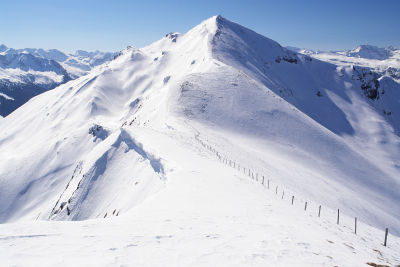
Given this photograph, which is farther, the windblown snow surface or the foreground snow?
the windblown snow surface

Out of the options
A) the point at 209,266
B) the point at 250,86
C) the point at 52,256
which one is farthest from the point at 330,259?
the point at 250,86

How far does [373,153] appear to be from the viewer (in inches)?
3642

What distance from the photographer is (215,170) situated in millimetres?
25109

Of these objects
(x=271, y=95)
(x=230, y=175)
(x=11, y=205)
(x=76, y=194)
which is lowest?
(x=11, y=205)

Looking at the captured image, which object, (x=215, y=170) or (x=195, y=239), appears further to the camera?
(x=215, y=170)

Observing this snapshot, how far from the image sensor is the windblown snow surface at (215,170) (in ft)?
35.2

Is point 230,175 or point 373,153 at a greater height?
point 373,153

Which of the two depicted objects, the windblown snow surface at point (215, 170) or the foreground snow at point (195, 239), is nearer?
the foreground snow at point (195, 239)

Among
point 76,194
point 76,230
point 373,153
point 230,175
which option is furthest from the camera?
point 373,153

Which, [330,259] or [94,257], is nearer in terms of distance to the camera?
[94,257]

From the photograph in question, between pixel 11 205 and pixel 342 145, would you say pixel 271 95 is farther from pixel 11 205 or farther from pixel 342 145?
pixel 11 205

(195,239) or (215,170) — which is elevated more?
(215,170)

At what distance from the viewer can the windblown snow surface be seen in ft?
35.2

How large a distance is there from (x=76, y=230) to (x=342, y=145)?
67.7 meters
